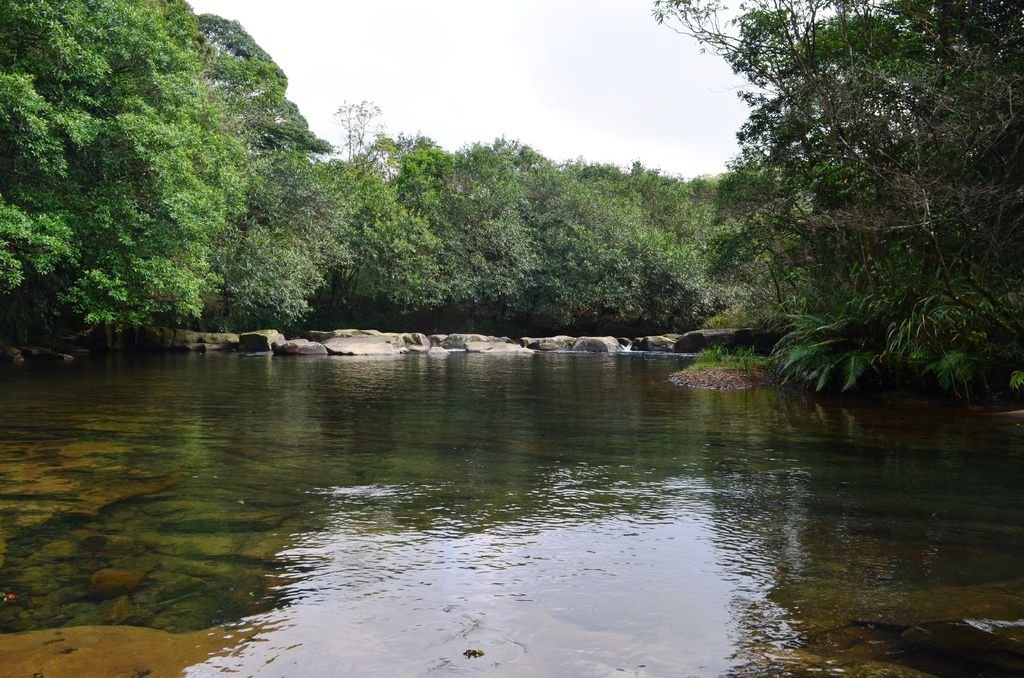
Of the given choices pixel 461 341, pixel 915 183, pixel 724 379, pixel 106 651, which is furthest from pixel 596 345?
pixel 106 651

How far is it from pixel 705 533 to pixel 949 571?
4.48 ft

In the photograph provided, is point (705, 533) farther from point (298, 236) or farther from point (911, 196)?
point (298, 236)

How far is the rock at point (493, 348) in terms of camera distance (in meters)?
32.7

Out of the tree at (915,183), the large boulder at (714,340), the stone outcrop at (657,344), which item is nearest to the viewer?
the tree at (915,183)

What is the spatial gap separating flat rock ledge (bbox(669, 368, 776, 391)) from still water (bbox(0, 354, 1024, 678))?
224 inches

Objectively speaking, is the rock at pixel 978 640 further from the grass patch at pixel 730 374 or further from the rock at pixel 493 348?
the rock at pixel 493 348

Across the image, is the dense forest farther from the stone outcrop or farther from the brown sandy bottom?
the brown sandy bottom

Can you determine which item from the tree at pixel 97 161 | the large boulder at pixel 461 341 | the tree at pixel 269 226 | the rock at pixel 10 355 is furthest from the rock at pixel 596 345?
the rock at pixel 10 355

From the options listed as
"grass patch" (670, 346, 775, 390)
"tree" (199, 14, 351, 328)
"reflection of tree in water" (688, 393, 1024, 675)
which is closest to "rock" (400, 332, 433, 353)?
"tree" (199, 14, 351, 328)

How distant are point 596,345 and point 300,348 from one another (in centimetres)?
1306

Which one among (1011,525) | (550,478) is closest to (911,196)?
(1011,525)

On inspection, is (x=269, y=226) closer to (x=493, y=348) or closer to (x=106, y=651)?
(x=493, y=348)

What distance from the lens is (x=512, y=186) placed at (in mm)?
45062

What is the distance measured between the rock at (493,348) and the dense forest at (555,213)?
774 centimetres
